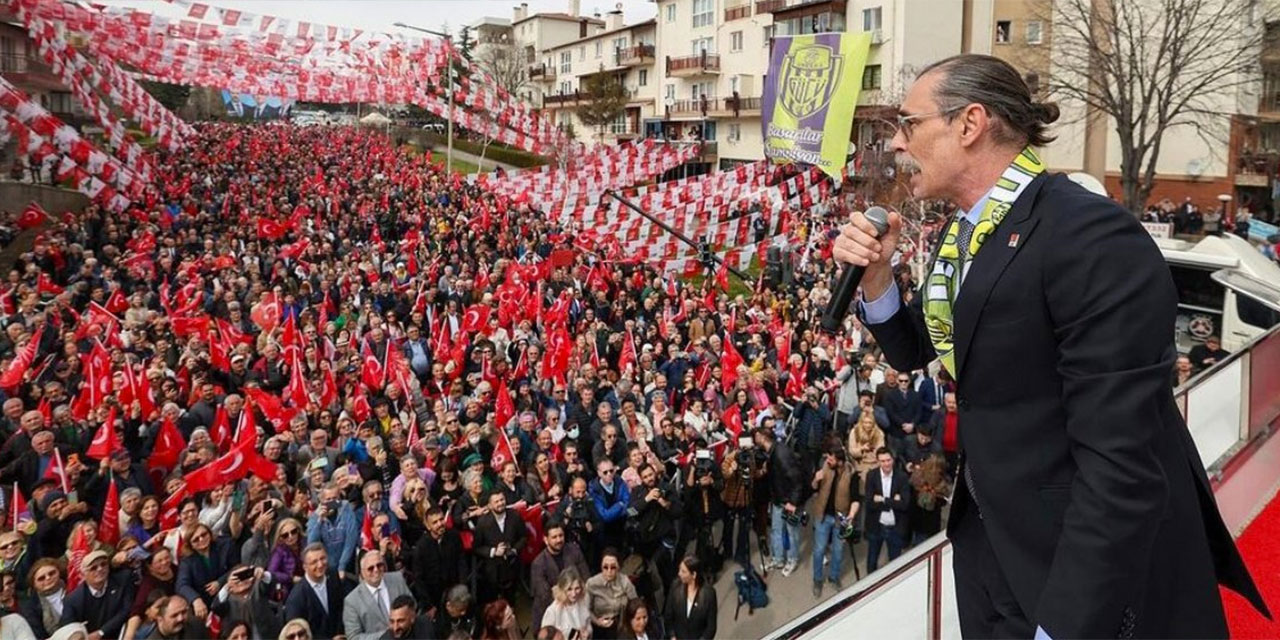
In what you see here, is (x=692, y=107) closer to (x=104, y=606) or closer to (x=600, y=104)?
(x=600, y=104)

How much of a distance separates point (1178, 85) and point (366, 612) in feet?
85.6

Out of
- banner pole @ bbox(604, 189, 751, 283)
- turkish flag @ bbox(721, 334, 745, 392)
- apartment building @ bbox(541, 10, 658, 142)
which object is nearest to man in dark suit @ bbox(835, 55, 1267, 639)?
turkish flag @ bbox(721, 334, 745, 392)

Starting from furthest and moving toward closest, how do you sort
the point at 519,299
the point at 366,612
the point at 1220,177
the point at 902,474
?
the point at 1220,177
the point at 519,299
the point at 902,474
the point at 366,612

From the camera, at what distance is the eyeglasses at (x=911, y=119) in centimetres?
140

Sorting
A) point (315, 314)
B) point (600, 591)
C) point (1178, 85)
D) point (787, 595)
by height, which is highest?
point (1178, 85)

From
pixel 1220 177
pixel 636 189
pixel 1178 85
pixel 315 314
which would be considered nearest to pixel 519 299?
pixel 315 314

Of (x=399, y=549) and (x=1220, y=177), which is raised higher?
(x=1220, y=177)

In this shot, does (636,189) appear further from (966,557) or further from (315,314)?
(966,557)

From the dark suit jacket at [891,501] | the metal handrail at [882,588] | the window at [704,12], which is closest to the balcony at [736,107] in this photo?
the window at [704,12]

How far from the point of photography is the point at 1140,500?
3.63ft

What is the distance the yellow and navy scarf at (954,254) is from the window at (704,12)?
42.4 metres

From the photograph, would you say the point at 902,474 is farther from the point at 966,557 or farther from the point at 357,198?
the point at 357,198

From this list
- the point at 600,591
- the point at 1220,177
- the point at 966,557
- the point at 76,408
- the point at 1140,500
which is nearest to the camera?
the point at 1140,500

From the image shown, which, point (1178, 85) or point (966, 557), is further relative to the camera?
point (1178, 85)
